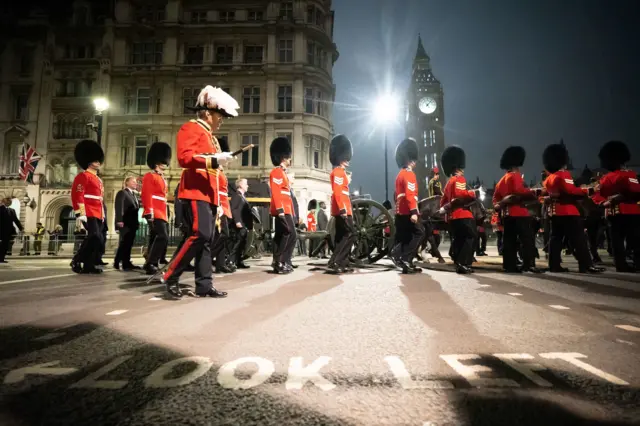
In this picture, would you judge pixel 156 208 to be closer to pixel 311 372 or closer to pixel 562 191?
pixel 311 372

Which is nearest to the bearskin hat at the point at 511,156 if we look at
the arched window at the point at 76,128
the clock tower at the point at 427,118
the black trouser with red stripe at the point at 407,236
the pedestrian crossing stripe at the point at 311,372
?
the black trouser with red stripe at the point at 407,236

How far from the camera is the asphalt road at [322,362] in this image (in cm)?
133

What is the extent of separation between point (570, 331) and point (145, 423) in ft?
8.81

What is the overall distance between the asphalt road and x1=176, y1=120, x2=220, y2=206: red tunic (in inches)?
49.5

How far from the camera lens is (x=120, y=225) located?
26.1 feet

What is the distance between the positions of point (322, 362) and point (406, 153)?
6.50 metres

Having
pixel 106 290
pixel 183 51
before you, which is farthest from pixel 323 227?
pixel 183 51

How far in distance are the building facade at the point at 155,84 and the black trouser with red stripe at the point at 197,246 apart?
2308 centimetres

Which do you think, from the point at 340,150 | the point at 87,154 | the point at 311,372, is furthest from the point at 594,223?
the point at 87,154

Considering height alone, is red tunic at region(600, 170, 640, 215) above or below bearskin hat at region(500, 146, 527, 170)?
below

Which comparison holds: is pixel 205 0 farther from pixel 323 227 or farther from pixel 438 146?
pixel 438 146

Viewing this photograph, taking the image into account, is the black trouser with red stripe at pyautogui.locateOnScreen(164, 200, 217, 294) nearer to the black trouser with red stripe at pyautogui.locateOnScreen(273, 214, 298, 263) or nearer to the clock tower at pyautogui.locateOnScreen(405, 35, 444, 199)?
the black trouser with red stripe at pyautogui.locateOnScreen(273, 214, 298, 263)

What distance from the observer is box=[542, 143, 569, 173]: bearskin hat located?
25.5ft

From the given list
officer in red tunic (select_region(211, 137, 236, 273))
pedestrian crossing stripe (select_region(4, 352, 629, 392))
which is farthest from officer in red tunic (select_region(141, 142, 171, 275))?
pedestrian crossing stripe (select_region(4, 352, 629, 392))
